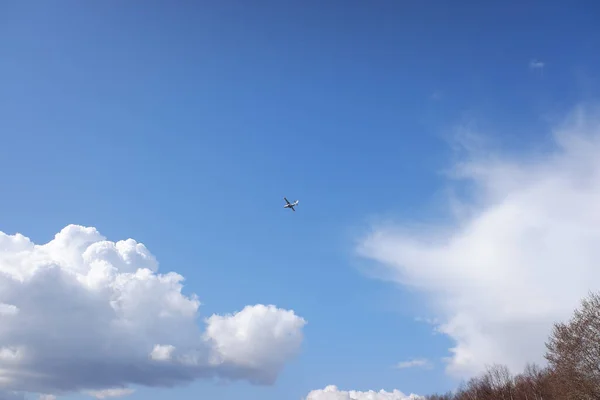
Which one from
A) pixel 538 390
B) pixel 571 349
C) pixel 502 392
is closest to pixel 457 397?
pixel 502 392

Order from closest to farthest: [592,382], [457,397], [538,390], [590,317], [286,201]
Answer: [592,382], [590,317], [286,201], [538,390], [457,397]

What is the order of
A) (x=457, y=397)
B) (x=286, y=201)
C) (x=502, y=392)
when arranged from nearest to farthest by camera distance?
(x=286, y=201), (x=502, y=392), (x=457, y=397)

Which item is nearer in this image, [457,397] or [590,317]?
[590,317]

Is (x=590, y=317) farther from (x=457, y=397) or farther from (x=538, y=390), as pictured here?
(x=457, y=397)

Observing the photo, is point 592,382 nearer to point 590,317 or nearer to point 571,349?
point 571,349

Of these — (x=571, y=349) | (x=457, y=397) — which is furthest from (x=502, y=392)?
(x=571, y=349)

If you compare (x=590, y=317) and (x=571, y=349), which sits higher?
(x=590, y=317)

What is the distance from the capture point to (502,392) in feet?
502

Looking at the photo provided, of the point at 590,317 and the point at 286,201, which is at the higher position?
the point at 286,201

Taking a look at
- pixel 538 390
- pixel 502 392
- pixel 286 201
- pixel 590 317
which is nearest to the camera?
pixel 590 317

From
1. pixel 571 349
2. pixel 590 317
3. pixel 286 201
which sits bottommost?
pixel 571 349

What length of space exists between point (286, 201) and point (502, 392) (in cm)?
10354

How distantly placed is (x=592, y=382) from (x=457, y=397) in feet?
442

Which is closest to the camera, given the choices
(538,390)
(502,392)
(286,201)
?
(286,201)
